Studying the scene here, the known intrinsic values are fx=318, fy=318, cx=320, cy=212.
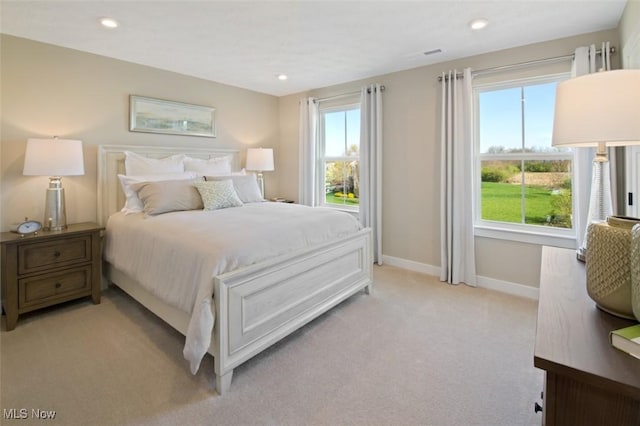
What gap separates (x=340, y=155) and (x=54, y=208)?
3.29m

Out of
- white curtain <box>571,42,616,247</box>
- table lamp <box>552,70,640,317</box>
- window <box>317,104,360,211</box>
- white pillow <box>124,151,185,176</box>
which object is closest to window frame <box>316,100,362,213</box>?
window <box>317,104,360,211</box>

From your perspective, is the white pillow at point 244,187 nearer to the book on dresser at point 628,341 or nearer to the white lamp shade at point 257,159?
the white lamp shade at point 257,159

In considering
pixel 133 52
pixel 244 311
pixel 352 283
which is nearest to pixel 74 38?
pixel 133 52

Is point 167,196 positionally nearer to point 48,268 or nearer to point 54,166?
point 54,166

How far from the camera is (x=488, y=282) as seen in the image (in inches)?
130

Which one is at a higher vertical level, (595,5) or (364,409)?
(595,5)

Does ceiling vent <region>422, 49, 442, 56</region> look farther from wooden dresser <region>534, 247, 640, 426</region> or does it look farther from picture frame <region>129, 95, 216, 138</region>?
wooden dresser <region>534, 247, 640, 426</region>

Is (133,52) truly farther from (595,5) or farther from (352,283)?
(595,5)

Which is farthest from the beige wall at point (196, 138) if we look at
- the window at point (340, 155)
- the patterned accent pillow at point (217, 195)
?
→ the patterned accent pillow at point (217, 195)

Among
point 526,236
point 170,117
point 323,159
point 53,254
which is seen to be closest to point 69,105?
point 170,117

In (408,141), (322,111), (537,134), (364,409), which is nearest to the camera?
(364,409)

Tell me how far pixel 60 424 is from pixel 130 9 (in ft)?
8.62

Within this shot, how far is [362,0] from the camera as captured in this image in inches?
87.2

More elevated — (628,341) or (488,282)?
(628,341)
